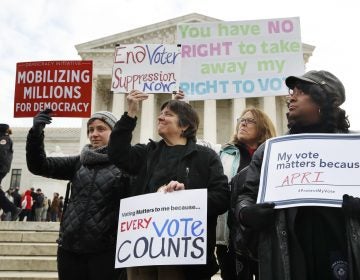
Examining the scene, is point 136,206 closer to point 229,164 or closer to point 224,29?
point 229,164

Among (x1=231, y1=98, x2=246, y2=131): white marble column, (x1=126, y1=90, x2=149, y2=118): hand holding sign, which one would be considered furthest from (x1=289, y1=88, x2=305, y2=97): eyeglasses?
(x1=231, y1=98, x2=246, y2=131): white marble column

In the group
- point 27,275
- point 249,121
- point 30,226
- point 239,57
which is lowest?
point 27,275

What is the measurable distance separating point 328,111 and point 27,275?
516cm

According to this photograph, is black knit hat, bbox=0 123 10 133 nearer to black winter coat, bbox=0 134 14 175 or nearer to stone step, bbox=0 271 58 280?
black winter coat, bbox=0 134 14 175

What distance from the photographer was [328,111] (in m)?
2.52

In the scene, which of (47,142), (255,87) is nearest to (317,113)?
Result: (255,87)

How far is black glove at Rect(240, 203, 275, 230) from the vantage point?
227cm

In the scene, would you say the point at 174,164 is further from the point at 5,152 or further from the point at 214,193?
the point at 5,152

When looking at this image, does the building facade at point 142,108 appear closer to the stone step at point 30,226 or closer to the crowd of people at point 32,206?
the crowd of people at point 32,206

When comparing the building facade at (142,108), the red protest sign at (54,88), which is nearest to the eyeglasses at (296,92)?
the red protest sign at (54,88)

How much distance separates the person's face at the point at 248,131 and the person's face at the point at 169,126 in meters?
0.72

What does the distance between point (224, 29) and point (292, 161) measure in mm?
3601

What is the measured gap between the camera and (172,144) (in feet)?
10.6

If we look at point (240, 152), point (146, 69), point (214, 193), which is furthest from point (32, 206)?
point (214, 193)
